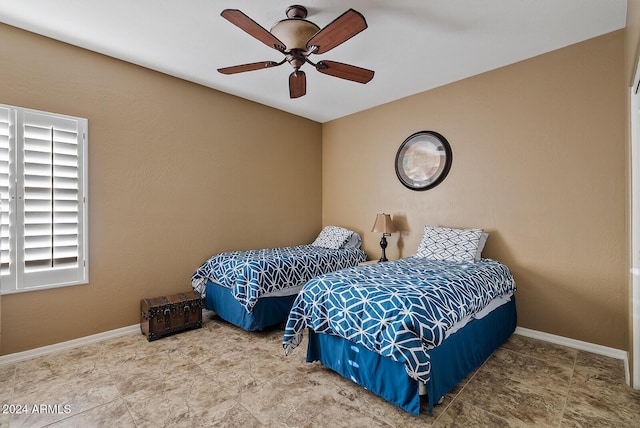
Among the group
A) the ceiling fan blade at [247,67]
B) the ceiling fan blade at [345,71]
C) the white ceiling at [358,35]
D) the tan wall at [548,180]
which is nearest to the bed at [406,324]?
the tan wall at [548,180]

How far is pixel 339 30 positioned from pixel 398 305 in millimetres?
1758

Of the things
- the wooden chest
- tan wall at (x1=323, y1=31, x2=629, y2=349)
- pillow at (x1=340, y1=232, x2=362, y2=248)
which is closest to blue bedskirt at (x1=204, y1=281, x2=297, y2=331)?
the wooden chest

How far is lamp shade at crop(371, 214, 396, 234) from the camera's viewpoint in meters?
3.98

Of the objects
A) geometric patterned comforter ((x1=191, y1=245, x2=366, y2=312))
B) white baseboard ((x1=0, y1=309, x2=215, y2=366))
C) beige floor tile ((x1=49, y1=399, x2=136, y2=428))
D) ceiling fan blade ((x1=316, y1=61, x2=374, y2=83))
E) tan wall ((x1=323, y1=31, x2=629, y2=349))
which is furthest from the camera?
geometric patterned comforter ((x1=191, y1=245, x2=366, y2=312))

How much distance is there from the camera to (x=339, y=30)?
6.56ft

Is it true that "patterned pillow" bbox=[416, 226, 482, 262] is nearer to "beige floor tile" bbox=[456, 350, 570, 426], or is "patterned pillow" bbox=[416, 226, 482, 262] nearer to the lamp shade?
the lamp shade

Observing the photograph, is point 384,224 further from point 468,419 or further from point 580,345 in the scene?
point 468,419

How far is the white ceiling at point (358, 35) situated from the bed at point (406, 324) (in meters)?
2.01

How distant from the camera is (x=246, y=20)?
1978 mm

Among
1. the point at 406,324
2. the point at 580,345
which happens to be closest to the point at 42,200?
the point at 406,324

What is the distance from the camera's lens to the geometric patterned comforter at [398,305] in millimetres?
1822

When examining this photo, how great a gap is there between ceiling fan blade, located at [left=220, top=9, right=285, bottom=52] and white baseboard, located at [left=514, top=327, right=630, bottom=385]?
11.3 ft

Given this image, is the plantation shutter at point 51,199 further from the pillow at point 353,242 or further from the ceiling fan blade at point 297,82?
the pillow at point 353,242

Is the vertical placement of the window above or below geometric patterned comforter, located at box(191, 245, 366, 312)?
above
